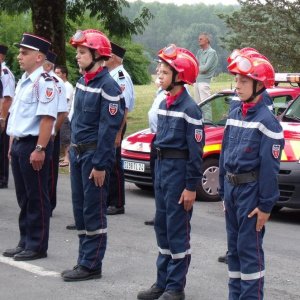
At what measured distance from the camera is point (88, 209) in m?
7.12

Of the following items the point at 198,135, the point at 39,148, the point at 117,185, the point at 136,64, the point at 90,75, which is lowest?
the point at 136,64

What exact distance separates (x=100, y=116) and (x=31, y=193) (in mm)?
1230

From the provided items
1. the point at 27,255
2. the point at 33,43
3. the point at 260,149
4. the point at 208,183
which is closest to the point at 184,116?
the point at 260,149

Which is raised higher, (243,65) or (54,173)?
(243,65)

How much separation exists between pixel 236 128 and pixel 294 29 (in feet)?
58.2

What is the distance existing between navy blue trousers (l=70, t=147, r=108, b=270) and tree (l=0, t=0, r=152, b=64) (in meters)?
9.49

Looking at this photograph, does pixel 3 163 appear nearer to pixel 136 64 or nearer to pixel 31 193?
pixel 31 193

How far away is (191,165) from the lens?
6.41m

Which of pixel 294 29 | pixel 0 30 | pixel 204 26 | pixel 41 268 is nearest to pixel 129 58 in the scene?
pixel 0 30

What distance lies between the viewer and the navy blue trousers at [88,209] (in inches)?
278

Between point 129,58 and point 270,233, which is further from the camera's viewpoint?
point 129,58

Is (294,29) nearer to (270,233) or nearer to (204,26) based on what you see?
(270,233)

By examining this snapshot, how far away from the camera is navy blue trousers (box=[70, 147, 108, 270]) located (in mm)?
7066

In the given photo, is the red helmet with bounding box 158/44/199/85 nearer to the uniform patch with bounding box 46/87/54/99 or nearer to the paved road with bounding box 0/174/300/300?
the uniform patch with bounding box 46/87/54/99
